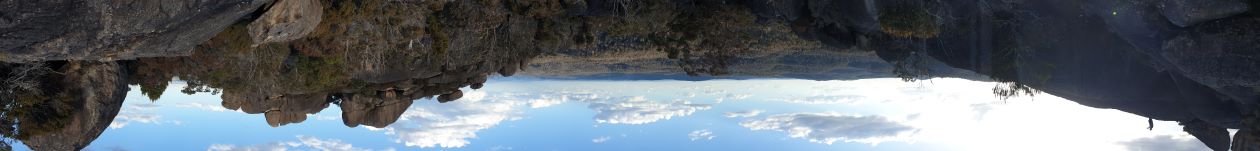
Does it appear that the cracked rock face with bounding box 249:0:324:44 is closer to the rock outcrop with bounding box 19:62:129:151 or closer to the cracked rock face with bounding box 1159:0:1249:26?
the rock outcrop with bounding box 19:62:129:151

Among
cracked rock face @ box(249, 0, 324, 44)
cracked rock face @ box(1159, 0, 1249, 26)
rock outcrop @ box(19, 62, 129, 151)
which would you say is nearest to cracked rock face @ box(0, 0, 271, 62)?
cracked rock face @ box(249, 0, 324, 44)

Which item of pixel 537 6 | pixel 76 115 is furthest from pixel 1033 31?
pixel 76 115

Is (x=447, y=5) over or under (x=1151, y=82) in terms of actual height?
over

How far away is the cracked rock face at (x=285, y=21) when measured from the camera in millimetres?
8594

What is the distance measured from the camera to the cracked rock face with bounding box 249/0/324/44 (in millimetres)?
8594

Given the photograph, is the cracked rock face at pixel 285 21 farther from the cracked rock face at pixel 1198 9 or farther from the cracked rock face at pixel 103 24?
the cracked rock face at pixel 1198 9

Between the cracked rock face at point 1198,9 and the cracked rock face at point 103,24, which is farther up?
the cracked rock face at point 1198,9

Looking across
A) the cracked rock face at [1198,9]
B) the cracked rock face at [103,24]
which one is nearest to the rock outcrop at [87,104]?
the cracked rock face at [103,24]

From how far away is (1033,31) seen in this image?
14.3 m

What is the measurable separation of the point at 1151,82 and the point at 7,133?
18.6 meters

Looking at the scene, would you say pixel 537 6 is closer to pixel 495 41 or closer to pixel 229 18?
pixel 495 41

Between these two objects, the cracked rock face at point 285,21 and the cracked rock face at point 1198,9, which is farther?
the cracked rock face at point 1198,9

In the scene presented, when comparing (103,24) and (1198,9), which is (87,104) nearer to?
(103,24)

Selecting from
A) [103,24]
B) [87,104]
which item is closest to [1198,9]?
[103,24]
